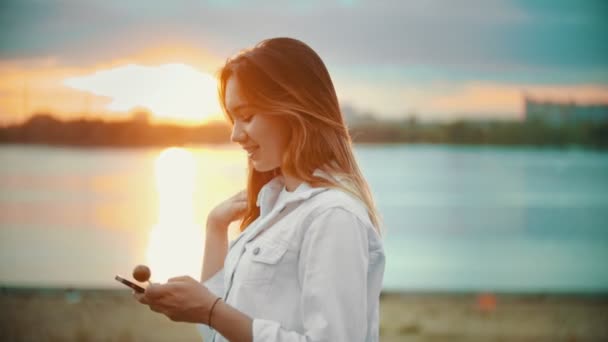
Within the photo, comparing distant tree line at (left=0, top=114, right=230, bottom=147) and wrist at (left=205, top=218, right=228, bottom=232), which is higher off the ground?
wrist at (left=205, top=218, right=228, bottom=232)

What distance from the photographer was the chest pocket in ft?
3.95

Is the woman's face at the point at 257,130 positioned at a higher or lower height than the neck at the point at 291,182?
higher

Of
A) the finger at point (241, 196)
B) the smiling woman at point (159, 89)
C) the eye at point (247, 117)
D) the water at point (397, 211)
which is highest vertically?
the eye at point (247, 117)

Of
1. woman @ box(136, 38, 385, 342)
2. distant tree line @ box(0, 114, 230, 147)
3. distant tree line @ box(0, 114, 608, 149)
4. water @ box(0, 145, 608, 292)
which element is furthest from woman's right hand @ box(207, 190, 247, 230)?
distant tree line @ box(0, 114, 230, 147)

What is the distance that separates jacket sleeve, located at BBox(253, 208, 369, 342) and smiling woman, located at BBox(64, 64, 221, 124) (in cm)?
448

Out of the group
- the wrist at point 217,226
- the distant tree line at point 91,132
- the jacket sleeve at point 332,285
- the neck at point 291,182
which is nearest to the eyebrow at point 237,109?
the neck at point 291,182

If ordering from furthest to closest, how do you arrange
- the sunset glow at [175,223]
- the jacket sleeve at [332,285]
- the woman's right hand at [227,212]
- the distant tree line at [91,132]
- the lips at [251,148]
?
the distant tree line at [91,132], the sunset glow at [175,223], the woman's right hand at [227,212], the lips at [251,148], the jacket sleeve at [332,285]

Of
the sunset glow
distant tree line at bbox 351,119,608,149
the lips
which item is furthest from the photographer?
distant tree line at bbox 351,119,608,149

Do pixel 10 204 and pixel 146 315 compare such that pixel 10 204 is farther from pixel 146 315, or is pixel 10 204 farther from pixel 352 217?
pixel 352 217

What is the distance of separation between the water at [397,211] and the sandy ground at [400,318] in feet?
0.91

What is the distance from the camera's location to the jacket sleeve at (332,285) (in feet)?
3.68

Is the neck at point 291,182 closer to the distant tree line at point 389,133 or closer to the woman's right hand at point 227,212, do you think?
the woman's right hand at point 227,212

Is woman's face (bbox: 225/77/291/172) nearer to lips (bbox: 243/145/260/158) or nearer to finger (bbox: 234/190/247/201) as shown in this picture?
lips (bbox: 243/145/260/158)

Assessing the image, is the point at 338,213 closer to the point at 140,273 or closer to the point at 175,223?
the point at 140,273
